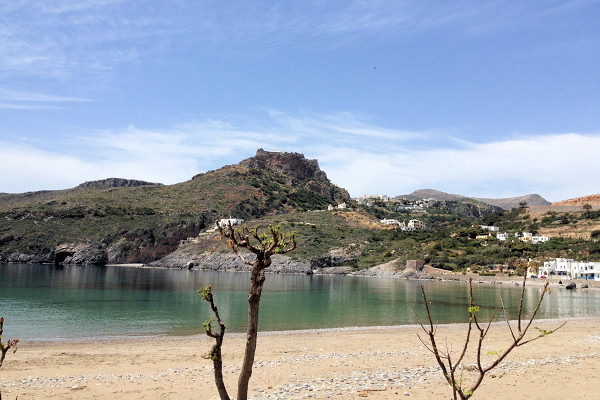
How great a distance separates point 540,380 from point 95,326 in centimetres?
2279

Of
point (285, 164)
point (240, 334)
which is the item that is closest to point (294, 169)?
point (285, 164)

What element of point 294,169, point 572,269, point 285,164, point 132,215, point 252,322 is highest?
point 285,164

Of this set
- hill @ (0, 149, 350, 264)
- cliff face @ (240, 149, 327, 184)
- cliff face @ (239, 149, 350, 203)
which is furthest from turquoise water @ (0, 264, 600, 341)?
cliff face @ (240, 149, 327, 184)

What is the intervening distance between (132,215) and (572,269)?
90.7 metres

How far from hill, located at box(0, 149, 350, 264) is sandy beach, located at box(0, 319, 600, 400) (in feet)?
285

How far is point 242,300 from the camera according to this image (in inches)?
1565

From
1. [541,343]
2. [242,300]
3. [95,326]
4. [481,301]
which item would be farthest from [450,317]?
[95,326]

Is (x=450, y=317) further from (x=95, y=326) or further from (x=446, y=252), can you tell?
(x=446, y=252)

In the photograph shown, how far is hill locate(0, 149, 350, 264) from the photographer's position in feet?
323

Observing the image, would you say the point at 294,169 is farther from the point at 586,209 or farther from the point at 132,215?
the point at 586,209

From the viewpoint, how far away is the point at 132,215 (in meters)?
107

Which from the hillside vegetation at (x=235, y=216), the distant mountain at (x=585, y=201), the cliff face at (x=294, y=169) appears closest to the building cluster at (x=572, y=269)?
the hillside vegetation at (x=235, y=216)

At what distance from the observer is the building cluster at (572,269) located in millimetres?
67500

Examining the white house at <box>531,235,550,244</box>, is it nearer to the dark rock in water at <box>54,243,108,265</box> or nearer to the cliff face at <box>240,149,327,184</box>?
the cliff face at <box>240,149,327,184</box>
